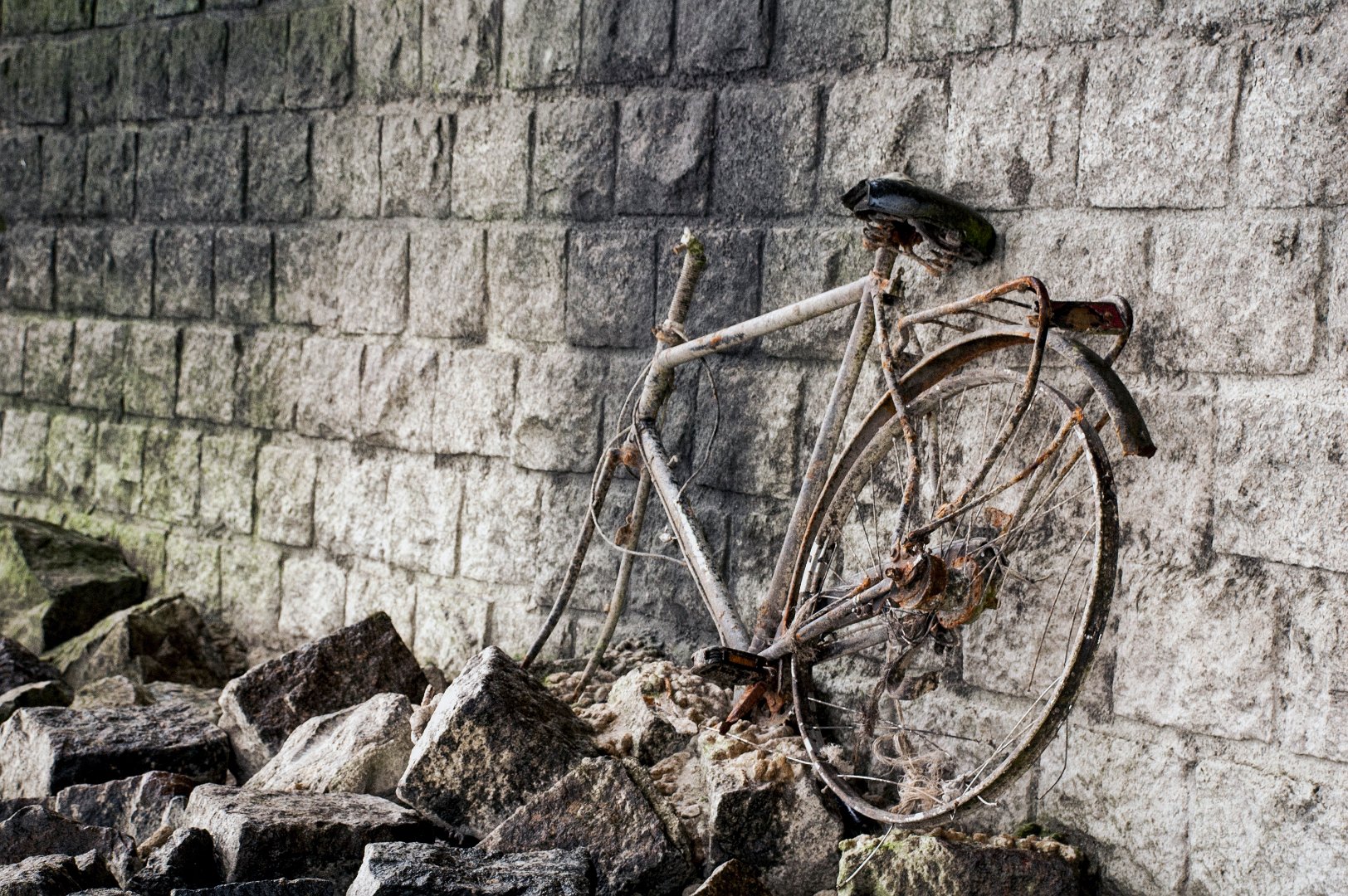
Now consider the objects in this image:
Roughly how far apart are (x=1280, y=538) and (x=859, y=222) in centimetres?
137

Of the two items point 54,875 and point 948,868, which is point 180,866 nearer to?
point 54,875

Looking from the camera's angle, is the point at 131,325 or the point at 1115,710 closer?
the point at 1115,710

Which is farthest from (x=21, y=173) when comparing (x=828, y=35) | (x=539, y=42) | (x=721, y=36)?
(x=828, y=35)

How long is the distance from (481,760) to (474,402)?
62.4 inches

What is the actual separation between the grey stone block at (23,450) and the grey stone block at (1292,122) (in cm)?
513

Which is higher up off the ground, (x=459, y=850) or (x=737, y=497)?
(x=737, y=497)

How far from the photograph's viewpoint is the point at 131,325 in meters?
5.85

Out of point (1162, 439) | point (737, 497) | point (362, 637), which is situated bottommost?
point (362, 637)

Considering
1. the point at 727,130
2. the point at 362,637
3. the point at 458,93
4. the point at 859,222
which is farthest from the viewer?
the point at 458,93

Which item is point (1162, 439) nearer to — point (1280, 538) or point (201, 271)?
point (1280, 538)

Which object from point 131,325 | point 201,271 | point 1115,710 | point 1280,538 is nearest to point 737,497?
point 1115,710

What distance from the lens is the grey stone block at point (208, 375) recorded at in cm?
547

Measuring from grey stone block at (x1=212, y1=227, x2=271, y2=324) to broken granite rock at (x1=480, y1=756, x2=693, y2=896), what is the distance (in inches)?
110

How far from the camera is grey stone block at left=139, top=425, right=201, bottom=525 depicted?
5.62m
